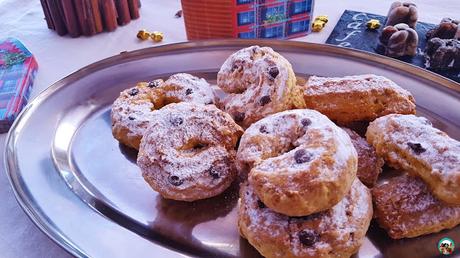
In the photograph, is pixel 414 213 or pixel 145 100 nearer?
pixel 414 213

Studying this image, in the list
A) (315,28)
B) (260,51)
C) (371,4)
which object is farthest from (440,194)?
(371,4)

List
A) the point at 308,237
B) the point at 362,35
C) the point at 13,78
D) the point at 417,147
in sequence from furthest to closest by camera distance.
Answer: the point at 362,35
the point at 13,78
the point at 417,147
the point at 308,237

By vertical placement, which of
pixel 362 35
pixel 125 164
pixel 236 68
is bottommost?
pixel 125 164

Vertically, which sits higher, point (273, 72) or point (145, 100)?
point (273, 72)

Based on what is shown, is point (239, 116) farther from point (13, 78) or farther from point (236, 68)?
point (13, 78)

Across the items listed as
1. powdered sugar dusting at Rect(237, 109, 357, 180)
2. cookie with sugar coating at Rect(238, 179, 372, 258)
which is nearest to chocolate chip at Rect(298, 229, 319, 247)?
cookie with sugar coating at Rect(238, 179, 372, 258)

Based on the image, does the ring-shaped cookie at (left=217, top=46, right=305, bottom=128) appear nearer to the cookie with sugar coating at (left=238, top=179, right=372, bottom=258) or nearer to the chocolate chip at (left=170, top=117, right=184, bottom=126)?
the chocolate chip at (left=170, top=117, right=184, bottom=126)

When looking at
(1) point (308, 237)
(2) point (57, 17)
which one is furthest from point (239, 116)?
(2) point (57, 17)
